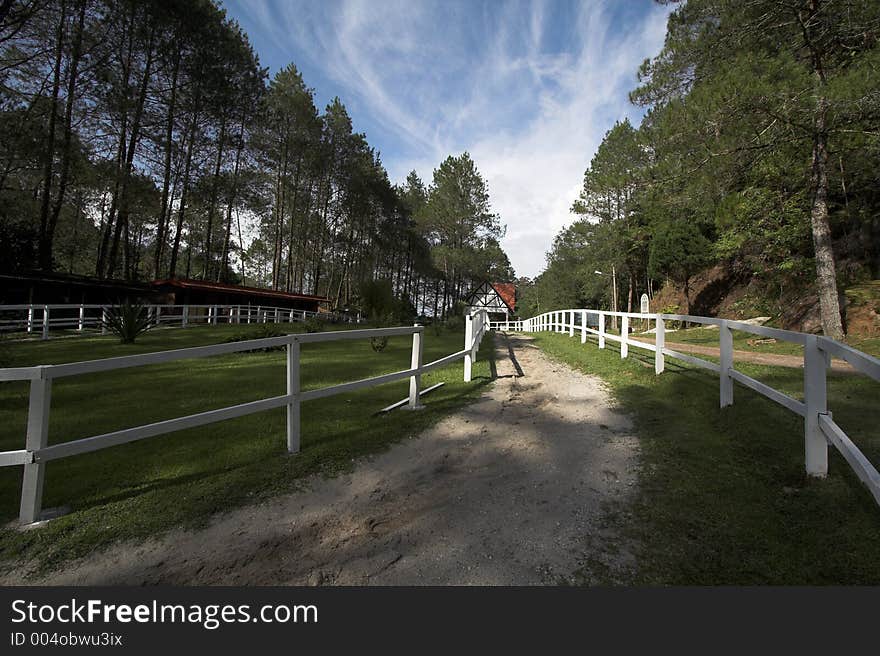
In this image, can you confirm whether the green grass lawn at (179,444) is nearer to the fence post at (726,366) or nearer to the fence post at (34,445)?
the fence post at (34,445)

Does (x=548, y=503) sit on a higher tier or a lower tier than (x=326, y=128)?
lower

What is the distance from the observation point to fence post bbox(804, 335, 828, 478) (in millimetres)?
Answer: 2850

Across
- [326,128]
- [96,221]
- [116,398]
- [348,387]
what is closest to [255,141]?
[326,128]

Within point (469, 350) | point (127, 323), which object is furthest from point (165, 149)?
point (469, 350)

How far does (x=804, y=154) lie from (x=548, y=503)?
1505cm

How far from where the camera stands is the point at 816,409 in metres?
2.91

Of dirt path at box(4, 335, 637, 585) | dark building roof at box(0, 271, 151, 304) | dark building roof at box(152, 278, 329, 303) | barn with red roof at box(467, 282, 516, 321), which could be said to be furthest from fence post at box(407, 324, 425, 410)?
barn with red roof at box(467, 282, 516, 321)

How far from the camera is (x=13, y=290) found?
1611 centimetres

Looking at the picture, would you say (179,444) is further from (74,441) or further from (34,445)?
(34,445)

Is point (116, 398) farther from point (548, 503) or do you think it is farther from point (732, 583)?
point (732, 583)

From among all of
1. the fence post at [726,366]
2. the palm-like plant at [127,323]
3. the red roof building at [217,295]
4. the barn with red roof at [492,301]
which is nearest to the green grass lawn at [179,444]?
the fence post at [726,366]

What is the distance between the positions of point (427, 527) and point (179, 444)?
3.01 m

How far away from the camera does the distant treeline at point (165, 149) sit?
54.9ft

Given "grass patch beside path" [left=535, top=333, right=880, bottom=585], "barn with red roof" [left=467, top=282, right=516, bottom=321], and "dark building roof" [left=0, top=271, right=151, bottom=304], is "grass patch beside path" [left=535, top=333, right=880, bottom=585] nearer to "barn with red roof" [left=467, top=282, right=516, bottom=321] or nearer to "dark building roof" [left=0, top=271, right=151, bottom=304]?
"dark building roof" [left=0, top=271, right=151, bottom=304]
